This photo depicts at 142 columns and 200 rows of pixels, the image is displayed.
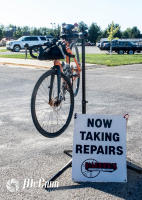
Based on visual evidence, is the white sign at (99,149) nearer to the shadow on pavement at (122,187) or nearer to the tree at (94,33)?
the shadow on pavement at (122,187)

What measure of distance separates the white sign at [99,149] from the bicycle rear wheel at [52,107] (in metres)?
0.62

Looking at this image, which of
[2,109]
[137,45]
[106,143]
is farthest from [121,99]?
[137,45]

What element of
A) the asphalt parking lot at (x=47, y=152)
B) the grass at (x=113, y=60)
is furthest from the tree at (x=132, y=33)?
the asphalt parking lot at (x=47, y=152)

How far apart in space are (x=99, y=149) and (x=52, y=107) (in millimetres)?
1058

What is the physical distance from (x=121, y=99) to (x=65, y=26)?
3718 mm

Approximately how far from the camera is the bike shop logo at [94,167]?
10.7ft

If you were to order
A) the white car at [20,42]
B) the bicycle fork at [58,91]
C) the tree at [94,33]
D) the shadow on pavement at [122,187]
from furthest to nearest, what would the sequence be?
the tree at [94,33] → the white car at [20,42] → the bicycle fork at [58,91] → the shadow on pavement at [122,187]

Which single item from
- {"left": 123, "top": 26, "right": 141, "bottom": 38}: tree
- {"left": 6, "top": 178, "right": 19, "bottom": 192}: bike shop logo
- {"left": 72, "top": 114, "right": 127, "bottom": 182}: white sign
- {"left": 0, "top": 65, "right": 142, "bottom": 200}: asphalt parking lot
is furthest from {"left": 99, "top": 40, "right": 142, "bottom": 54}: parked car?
{"left": 123, "top": 26, "right": 141, "bottom": 38}: tree

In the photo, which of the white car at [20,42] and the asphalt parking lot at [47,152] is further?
the white car at [20,42]

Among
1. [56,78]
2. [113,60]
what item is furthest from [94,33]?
[56,78]

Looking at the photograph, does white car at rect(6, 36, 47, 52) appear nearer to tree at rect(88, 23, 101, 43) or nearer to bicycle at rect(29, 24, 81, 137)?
bicycle at rect(29, 24, 81, 137)

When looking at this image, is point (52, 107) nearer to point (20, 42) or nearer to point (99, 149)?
point (99, 149)

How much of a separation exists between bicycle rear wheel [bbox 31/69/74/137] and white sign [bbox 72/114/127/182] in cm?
62

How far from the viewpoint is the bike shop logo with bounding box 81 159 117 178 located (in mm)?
3268
